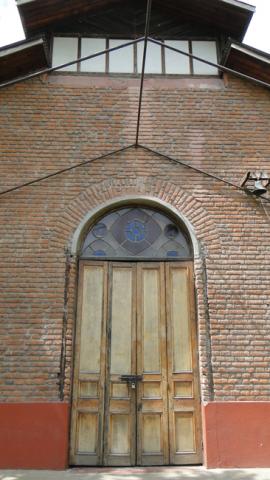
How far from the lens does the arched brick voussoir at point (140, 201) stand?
729cm

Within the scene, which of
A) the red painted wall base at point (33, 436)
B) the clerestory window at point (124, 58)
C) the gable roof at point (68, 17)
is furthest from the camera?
the clerestory window at point (124, 58)

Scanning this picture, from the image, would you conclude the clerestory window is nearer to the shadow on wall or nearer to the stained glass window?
the stained glass window

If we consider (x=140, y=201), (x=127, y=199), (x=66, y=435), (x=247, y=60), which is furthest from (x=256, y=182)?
(x=66, y=435)

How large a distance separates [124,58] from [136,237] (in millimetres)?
3383

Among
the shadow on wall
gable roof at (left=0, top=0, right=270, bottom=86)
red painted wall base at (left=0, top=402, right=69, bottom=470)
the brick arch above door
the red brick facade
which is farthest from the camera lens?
gable roof at (left=0, top=0, right=270, bottom=86)

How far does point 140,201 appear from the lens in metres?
7.61

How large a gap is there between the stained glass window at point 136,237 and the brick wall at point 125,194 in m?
0.33

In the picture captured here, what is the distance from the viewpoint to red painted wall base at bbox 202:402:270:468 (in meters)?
6.25

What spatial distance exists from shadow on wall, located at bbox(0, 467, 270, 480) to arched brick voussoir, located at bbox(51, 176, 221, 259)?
3.02 metres

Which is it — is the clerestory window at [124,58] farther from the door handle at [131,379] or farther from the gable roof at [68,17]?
the door handle at [131,379]

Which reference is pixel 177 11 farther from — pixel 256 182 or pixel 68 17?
pixel 256 182

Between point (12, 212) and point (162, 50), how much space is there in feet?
13.4

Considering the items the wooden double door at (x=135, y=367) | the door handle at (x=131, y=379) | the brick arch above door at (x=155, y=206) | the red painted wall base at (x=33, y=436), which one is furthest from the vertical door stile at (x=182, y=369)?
the red painted wall base at (x=33, y=436)

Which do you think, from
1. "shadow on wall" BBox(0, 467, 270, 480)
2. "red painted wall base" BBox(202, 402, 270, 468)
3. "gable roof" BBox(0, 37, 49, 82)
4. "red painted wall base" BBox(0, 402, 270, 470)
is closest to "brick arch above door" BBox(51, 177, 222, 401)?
"red painted wall base" BBox(202, 402, 270, 468)
